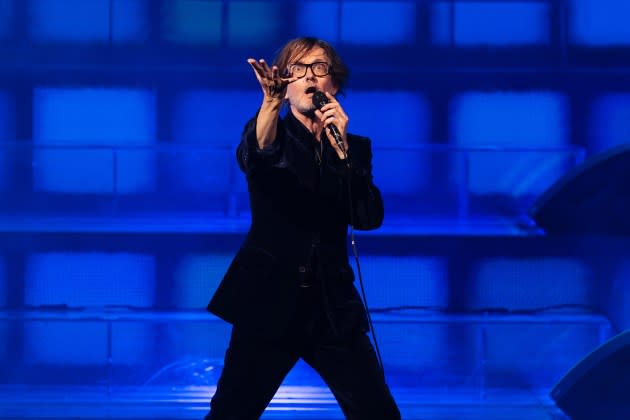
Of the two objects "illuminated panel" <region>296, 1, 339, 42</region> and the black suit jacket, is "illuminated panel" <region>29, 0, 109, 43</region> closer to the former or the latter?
"illuminated panel" <region>296, 1, 339, 42</region>

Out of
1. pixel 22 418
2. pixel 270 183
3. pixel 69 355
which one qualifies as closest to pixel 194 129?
pixel 69 355

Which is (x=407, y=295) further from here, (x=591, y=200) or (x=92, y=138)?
(x=92, y=138)

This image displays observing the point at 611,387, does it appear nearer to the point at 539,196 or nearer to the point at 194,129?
the point at 539,196

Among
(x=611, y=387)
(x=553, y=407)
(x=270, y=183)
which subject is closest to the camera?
(x=270, y=183)

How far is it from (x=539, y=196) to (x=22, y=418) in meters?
1.81

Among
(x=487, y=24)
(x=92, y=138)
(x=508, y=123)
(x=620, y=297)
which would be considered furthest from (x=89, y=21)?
(x=620, y=297)

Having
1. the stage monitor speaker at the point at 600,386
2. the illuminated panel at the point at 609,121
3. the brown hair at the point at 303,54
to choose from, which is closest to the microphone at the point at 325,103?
the brown hair at the point at 303,54

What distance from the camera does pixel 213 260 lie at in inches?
127

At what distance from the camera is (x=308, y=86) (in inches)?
70.4

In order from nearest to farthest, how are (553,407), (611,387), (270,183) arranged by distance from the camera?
(270,183) < (611,387) < (553,407)

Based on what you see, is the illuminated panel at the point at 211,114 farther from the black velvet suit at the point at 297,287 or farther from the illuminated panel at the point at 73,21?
A: the black velvet suit at the point at 297,287

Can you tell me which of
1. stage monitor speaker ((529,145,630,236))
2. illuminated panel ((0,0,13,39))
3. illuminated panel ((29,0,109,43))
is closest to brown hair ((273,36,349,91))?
stage monitor speaker ((529,145,630,236))

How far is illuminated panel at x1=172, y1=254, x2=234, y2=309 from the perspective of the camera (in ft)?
10.6

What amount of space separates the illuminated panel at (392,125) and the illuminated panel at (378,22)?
178 millimetres
